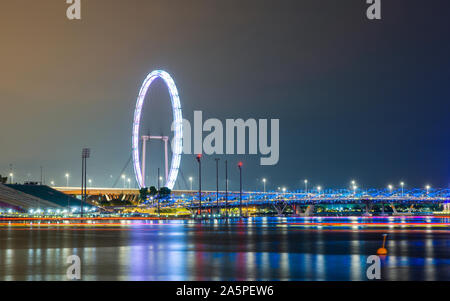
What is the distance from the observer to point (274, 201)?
17825 cm

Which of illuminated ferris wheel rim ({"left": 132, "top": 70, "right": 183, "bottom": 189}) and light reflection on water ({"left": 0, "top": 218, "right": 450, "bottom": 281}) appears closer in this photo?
light reflection on water ({"left": 0, "top": 218, "right": 450, "bottom": 281})

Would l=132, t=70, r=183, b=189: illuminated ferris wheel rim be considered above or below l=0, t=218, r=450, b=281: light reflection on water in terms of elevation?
above

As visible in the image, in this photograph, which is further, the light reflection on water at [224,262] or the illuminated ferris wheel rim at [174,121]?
the illuminated ferris wheel rim at [174,121]

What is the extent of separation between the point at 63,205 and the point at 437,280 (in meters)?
134

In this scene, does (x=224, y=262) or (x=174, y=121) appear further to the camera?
(x=174, y=121)

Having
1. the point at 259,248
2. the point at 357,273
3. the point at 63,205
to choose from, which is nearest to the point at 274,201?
the point at 63,205

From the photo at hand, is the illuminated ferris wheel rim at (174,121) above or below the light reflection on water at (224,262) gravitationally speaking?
above

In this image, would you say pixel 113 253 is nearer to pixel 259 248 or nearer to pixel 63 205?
pixel 259 248

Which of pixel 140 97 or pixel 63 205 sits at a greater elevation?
pixel 140 97

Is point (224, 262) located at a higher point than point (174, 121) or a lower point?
lower
